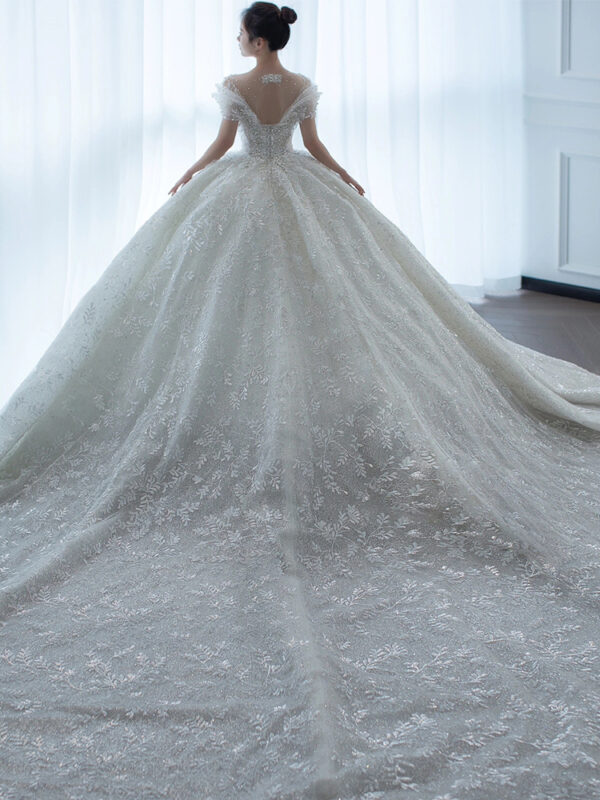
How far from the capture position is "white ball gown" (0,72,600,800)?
6.55ft

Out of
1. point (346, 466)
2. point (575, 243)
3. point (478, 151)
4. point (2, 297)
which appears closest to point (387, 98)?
point (478, 151)

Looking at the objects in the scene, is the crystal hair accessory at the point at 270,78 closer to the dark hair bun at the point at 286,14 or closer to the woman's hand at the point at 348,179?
the dark hair bun at the point at 286,14

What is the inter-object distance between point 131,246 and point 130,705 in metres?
1.65

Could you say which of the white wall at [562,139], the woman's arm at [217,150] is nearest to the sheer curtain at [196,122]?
the white wall at [562,139]

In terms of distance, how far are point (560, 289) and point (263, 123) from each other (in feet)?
9.85

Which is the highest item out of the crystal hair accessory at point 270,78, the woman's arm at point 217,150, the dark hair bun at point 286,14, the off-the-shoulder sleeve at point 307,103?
the dark hair bun at point 286,14

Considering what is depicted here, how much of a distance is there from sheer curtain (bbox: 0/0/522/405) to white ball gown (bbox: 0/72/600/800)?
123 cm

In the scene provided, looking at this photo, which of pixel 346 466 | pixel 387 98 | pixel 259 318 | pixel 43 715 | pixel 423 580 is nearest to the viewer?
pixel 43 715

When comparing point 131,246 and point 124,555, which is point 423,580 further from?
point 131,246

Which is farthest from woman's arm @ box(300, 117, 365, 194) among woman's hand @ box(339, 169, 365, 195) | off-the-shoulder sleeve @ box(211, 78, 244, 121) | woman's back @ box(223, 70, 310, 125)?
off-the-shoulder sleeve @ box(211, 78, 244, 121)

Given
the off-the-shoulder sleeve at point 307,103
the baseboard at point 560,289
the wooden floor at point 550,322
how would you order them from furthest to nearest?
the baseboard at point 560,289, the wooden floor at point 550,322, the off-the-shoulder sleeve at point 307,103

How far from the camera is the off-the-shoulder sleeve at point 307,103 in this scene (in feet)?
10.6

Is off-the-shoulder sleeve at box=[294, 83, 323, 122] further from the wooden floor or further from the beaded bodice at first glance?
the wooden floor

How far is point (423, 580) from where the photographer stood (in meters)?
2.54
